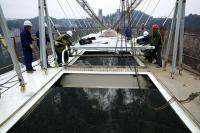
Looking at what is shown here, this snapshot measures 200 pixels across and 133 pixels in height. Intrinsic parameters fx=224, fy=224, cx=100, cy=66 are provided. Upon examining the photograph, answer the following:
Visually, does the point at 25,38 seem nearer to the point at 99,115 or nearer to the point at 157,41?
the point at 99,115

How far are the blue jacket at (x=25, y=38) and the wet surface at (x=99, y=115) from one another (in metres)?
1.72

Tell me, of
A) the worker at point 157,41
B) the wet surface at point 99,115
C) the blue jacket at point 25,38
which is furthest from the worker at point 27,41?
the worker at point 157,41

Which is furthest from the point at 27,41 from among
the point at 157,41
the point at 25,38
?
the point at 157,41

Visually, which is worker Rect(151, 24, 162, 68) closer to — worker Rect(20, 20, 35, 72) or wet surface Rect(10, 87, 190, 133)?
wet surface Rect(10, 87, 190, 133)

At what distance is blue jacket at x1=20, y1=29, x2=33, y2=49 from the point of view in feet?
23.7

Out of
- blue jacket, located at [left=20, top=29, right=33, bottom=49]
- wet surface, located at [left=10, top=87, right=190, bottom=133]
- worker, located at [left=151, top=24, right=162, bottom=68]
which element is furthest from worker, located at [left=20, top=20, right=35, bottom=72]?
worker, located at [left=151, top=24, right=162, bottom=68]

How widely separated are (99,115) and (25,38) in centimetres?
342

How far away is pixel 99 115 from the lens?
6.85 meters

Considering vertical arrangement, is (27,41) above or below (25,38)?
→ below

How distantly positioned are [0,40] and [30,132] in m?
2.34

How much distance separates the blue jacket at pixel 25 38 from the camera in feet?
23.7

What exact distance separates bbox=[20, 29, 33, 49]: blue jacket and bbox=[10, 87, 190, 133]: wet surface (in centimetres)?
172

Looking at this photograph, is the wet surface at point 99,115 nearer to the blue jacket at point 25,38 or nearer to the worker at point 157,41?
the worker at point 157,41

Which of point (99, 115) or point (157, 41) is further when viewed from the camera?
point (157, 41)
